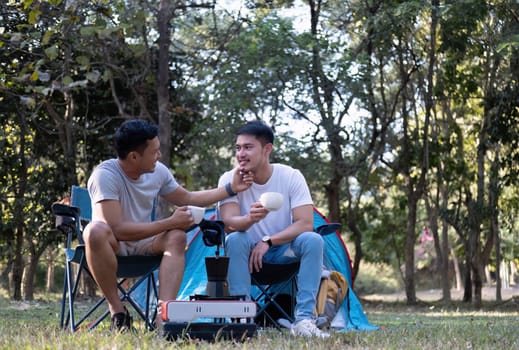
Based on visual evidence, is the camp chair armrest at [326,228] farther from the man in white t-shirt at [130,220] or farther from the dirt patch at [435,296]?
the dirt patch at [435,296]

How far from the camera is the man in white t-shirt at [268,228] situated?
3.23 metres

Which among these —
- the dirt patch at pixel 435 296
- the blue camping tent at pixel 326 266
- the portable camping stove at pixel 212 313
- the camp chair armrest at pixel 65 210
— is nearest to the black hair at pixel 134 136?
the camp chair armrest at pixel 65 210

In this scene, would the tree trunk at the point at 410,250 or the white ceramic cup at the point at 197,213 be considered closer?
the white ceramic cup at the point at 197,213

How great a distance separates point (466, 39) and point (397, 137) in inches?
77.8

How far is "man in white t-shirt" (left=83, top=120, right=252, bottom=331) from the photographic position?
9.95 feet

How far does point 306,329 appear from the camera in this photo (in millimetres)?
3084

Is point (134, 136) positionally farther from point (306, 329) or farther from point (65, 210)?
point (306, 329)

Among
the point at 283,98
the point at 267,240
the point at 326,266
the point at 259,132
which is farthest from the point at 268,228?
the point at 283,98

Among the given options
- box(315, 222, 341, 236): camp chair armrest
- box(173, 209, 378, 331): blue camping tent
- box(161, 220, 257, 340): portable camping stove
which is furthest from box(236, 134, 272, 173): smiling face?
box(173, 209, 378, 331): blue camping tent

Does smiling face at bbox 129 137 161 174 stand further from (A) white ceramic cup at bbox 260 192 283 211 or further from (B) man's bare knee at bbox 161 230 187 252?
(A) white ceramic cup at bbox 260 192 283 211

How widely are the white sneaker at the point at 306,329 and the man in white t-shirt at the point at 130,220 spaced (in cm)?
51

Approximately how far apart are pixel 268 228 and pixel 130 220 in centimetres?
65

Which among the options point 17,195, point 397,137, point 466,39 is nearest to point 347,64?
point 466,39

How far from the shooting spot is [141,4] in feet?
24.5
